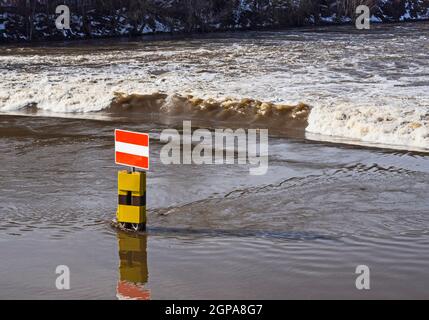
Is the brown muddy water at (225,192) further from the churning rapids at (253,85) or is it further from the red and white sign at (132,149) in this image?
the red and white sign at (132,149)

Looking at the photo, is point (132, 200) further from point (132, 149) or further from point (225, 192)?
point (225, 192)

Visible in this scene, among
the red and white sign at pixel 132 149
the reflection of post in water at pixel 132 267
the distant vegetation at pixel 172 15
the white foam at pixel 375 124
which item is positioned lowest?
the reflection of post in water at pixel 132 267

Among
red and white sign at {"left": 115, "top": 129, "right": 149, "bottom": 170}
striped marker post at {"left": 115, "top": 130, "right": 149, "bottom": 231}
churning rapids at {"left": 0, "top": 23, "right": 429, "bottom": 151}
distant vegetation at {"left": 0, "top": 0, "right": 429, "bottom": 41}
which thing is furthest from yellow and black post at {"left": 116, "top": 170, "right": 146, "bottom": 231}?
distant vegetation at {"left": 0, "top": 0, "right": 429, "bottom": 41}

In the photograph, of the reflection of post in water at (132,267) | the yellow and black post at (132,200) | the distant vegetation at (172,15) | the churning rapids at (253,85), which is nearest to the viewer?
the reflection of post in water at (132,267)

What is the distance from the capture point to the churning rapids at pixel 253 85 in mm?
19062

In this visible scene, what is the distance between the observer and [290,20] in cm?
6831

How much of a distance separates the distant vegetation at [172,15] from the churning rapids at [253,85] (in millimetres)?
12574

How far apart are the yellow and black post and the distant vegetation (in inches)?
1806

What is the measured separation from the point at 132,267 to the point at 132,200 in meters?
1.20

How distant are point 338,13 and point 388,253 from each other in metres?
65.3

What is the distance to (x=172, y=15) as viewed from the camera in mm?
63781

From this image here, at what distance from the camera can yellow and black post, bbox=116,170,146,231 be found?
9484 mm

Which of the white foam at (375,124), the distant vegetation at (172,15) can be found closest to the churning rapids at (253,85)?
the white foam at (375,124)

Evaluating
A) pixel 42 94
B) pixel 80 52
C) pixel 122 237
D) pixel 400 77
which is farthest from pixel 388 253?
pixel 80 52
